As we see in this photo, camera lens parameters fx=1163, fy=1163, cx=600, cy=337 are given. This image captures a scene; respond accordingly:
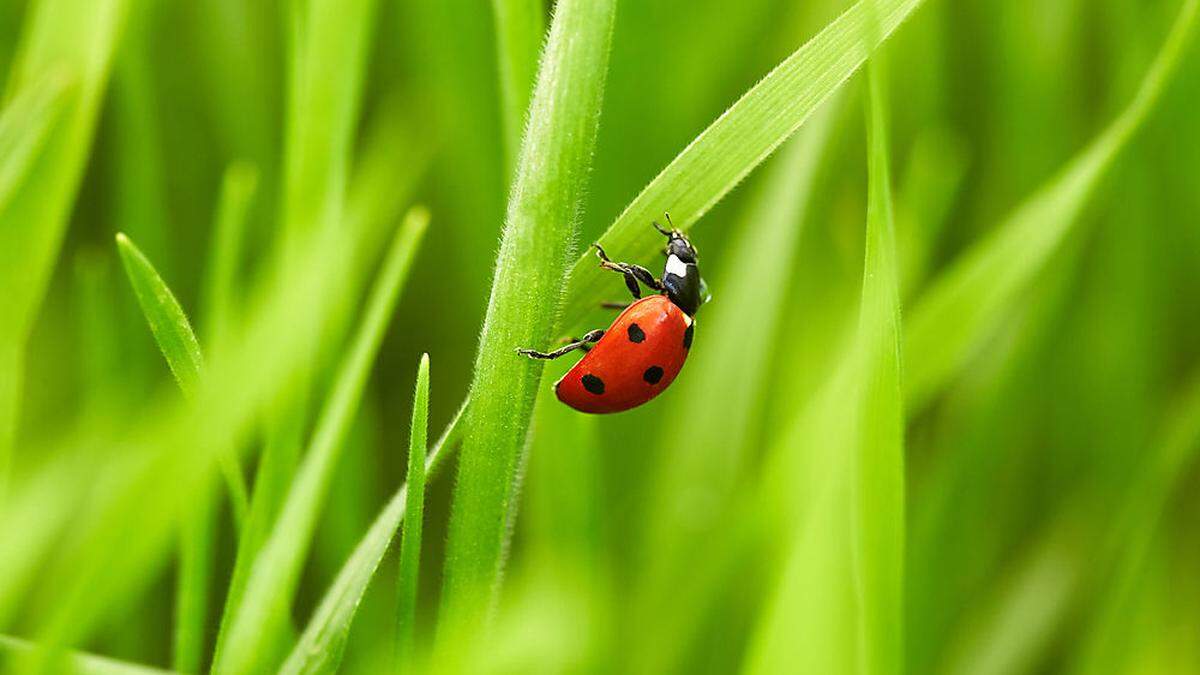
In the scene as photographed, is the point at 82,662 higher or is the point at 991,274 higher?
the point at 991,274

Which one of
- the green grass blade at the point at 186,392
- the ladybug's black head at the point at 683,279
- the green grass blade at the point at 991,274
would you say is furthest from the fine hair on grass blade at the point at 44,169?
the green grass blade at the point at 991,274

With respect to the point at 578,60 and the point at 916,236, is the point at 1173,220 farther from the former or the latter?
the point at 578,60

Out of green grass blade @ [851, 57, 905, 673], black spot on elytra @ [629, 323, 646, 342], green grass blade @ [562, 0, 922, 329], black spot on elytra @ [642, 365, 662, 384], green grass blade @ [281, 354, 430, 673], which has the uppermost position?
black spot on elytra @ [629, 323, 646, 342]

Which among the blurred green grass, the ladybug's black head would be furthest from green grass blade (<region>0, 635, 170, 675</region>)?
the ladybug's black head

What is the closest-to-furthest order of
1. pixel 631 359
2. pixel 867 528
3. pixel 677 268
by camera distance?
pixel 867 528, pixel 631 359, pixel 677 268

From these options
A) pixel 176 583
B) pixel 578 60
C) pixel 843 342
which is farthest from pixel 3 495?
pixel 843 342

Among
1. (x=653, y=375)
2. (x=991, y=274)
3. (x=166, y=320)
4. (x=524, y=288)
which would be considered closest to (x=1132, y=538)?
(x=991, y=274)

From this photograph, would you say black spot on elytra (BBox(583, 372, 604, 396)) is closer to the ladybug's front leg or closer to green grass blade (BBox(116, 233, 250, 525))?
the ladybug's front leg

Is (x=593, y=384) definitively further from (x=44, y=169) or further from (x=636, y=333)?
(x=44, y=169)
